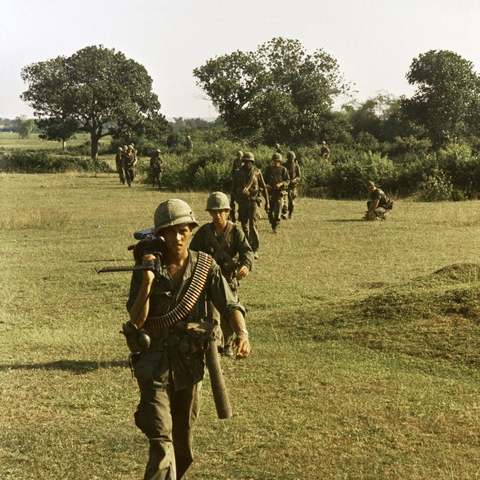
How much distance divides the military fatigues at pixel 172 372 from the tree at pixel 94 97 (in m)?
56.6

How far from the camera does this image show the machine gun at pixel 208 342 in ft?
15.1

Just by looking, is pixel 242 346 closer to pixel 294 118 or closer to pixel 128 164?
pixel 128 164

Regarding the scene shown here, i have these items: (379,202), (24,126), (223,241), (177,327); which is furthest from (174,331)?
(24,126)

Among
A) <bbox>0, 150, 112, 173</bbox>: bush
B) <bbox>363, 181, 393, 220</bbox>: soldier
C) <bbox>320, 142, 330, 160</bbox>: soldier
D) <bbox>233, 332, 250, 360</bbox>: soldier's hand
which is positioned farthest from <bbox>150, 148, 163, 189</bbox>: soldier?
<bbox>233, 332, 250, 360</bbox>: soldier's hand

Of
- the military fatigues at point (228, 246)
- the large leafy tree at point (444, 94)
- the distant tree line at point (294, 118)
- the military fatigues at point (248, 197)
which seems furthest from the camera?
the large leafy tree at point (444, 94)

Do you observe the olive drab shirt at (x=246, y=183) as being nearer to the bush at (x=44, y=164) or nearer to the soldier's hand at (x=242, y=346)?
the soldier's hand at (x=242, y=346)

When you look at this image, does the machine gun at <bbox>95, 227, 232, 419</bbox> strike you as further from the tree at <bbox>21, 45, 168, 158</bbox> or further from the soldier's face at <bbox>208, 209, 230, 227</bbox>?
the tree at <bbox>21, 45, 168, 158</bbox>

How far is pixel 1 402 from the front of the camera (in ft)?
24.1

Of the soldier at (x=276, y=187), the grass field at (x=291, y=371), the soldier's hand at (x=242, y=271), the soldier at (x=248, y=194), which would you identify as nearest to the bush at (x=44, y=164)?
the soldier at (x=276, y=187)

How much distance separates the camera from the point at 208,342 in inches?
186

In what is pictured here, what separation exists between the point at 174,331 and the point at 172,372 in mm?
233

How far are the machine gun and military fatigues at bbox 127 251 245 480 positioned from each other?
0.07m

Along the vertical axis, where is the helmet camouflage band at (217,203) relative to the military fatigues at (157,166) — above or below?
above

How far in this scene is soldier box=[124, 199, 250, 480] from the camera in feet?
15.2
